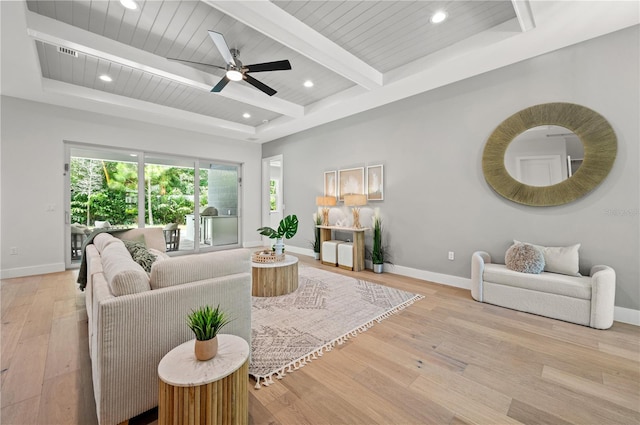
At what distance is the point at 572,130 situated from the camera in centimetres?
288

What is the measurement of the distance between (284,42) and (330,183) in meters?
3.03

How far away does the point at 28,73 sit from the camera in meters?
3.39

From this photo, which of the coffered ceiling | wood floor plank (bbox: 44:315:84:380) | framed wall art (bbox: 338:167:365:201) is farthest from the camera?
framed wall art (bbox: 338:167:365:201)

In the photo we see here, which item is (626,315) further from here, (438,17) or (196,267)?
(196,267)

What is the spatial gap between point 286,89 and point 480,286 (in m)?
4.12

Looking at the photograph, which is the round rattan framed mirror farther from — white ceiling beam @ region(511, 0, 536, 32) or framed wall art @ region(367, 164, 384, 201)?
framed wall art @ region(367, 164, 384, 201)

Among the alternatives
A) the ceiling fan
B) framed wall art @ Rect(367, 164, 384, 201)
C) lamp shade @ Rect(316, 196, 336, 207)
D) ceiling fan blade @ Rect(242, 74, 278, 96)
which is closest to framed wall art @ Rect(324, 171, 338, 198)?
lamp shade @ Rect(316, 196, 336, 207)

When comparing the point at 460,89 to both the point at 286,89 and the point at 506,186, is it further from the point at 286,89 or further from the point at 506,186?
the point at 286,89

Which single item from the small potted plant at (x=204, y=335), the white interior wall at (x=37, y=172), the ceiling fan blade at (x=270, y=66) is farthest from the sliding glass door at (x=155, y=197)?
the small potted plant at (x=204, y=335)

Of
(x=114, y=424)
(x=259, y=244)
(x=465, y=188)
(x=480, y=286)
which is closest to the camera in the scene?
(x=114, y=424)

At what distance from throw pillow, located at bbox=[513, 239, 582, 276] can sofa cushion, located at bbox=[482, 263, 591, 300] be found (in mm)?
73

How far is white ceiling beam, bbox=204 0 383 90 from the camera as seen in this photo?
7.80 feet

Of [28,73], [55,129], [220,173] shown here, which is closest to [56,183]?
[55,129]

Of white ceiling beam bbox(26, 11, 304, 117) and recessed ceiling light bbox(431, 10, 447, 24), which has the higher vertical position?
recessed ceiling light bbox(431, 10, 447, 24)
